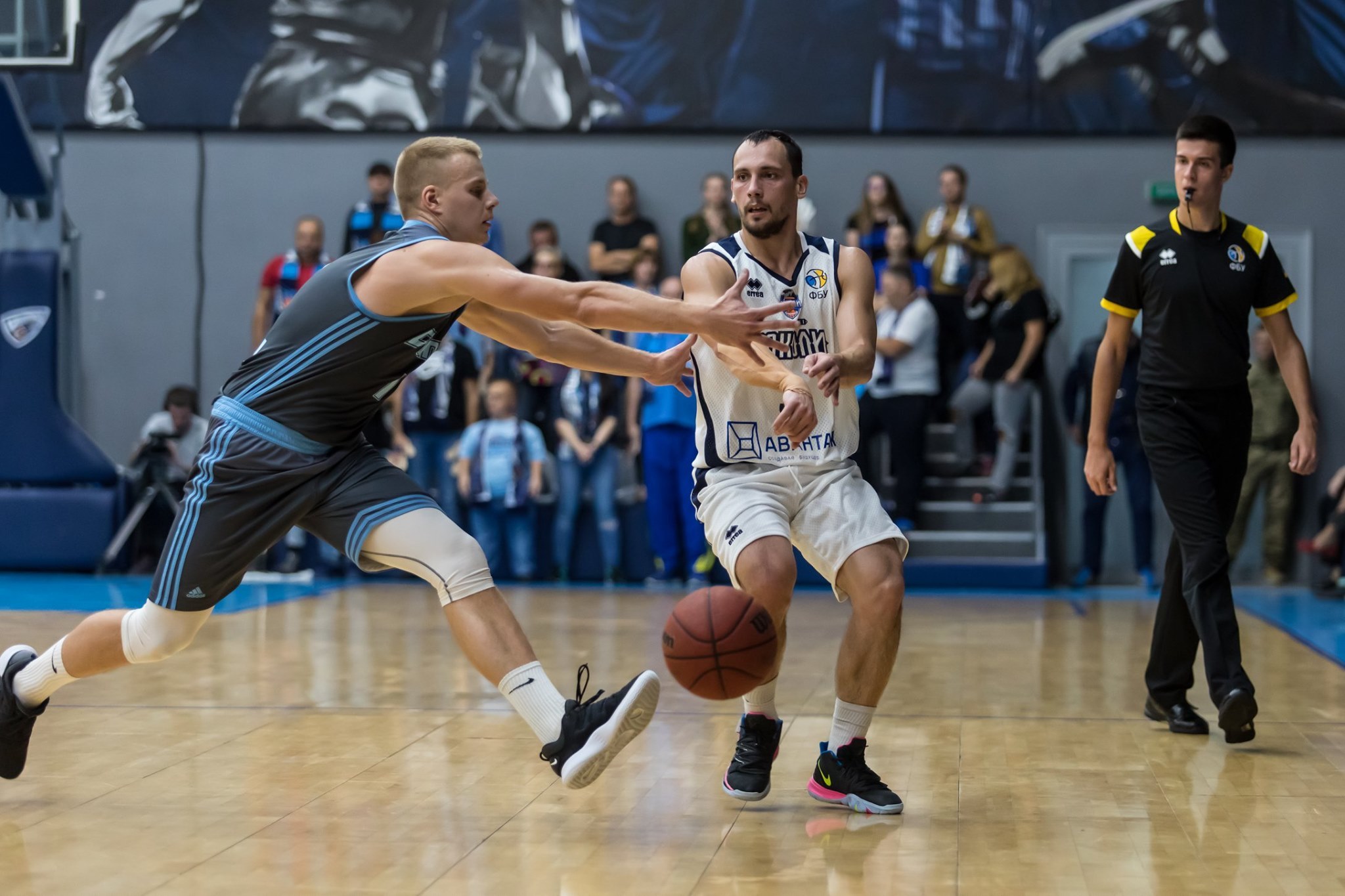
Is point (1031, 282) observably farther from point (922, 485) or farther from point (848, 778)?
point (848, 778)

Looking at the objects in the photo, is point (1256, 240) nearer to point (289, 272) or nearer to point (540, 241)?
point (540, 241)

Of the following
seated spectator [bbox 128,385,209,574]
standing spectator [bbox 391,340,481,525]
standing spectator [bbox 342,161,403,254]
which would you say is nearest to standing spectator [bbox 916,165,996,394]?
standing spectator [bbox 391,340,481,525]

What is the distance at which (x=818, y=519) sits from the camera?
4215 millimetres

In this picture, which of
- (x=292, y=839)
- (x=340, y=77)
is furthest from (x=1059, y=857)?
(x=340, y=77)

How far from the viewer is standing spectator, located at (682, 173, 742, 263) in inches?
481

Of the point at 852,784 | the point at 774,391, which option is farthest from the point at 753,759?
the point at 774,391

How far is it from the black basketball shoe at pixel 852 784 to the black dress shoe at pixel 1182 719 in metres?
1.65

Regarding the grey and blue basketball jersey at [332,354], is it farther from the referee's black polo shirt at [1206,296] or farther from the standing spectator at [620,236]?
the standing spectator at [620,236]

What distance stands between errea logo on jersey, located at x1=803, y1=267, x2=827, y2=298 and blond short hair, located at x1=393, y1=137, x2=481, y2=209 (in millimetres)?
1082

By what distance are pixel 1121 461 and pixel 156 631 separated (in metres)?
9.84

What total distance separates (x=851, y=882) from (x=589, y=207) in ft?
36.2

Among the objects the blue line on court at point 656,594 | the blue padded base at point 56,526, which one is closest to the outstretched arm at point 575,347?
the blue line on court at point 656,594

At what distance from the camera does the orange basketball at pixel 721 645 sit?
12.6ft

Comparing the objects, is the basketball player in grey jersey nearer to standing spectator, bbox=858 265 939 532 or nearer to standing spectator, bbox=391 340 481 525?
standing spectator, bbox=858 265 939 532
